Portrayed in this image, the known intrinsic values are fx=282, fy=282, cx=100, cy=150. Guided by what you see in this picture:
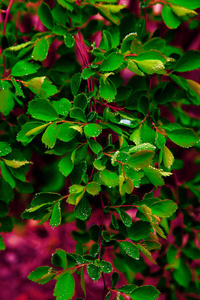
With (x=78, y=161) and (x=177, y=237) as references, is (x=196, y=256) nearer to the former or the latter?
(x=177, y=237)

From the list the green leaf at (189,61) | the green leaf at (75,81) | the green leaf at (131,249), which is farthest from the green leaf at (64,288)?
the green leaf at (189,61)

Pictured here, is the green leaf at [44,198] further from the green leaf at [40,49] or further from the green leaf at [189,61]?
the green leaf at [189,61]

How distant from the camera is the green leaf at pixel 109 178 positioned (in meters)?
0.42

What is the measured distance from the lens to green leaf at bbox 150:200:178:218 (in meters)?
0.48

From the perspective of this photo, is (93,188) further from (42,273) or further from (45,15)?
(45,15)

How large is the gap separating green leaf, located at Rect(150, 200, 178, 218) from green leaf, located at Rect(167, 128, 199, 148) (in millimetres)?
105

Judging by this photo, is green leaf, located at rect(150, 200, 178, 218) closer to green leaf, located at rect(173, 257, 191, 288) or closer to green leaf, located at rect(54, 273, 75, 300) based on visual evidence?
green leaf, located at rect(54, 273, 75, 300)

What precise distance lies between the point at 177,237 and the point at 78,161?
0.42 meters

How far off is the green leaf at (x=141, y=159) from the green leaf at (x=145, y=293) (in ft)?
0.71

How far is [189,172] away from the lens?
1050mm

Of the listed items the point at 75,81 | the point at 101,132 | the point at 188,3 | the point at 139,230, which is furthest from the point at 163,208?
the point at 188,3

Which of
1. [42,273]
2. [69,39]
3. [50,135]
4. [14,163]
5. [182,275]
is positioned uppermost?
[69,39]

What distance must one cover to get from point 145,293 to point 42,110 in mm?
349

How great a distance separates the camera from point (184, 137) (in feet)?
1.63
